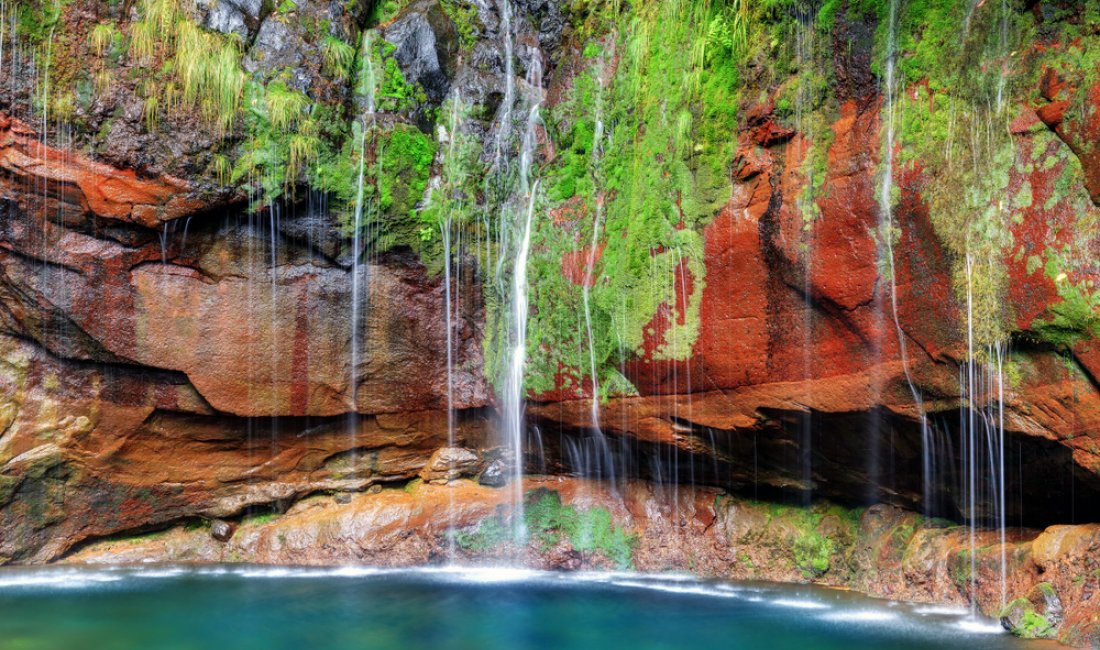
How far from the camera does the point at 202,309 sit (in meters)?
11.5

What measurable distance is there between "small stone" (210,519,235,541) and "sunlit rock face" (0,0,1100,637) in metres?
0.18

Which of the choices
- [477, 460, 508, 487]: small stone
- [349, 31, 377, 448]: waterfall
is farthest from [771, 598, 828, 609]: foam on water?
[349, 31, 377, 448]: waterfall

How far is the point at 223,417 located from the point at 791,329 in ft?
26.4

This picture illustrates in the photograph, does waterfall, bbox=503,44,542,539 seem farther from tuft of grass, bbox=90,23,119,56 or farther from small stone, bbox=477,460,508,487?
tuft of grass, bbox=90,23,119,56

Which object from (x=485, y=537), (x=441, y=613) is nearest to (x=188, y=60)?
(x=485, y=537)

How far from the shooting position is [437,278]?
1217 centimetres

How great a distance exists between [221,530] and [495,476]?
406 centimetres

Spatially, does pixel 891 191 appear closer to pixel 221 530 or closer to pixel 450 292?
pixel 450 292

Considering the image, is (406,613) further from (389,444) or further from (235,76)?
(235,76)

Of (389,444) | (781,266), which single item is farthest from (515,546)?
(781,266)

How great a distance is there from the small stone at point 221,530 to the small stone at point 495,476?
3.71 m

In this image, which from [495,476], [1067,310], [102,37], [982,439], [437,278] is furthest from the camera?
[495,476]

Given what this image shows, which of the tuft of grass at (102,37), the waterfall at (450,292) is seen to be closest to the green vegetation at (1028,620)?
the waterfall at (450,292)

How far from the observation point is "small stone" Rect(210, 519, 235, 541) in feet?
39.2
